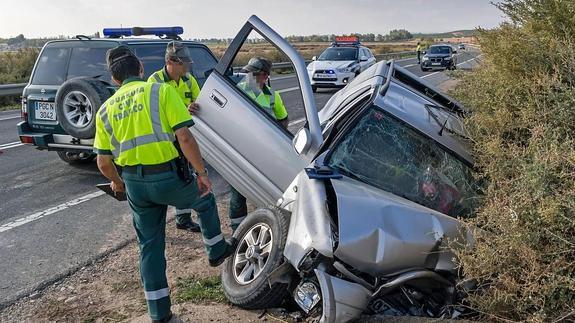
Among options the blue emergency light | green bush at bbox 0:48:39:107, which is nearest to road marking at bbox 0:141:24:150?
the blue emergency light

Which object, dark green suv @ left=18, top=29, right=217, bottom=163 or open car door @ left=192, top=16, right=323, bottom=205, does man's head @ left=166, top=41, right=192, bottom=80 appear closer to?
open car door @ left=192, top=16, right=323, bottom=205

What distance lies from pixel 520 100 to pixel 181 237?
3.15 metres

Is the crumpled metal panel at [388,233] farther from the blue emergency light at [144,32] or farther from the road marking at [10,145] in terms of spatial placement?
the road marking at [10,145]

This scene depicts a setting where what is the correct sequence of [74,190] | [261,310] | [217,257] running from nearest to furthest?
[261,310] → [217,257] → [74,190]

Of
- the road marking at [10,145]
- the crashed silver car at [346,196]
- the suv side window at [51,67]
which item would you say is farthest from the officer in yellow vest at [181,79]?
the road marking at [10,145]

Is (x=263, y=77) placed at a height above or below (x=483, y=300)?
above

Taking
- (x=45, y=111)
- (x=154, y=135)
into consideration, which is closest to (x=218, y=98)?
(x=154, y=135)

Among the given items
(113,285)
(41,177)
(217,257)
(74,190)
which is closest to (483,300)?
(217,257)

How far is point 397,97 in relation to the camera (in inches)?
164

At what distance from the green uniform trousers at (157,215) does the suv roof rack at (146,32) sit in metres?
5.15

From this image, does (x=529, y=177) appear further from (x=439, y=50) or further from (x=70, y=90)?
(x=439, y=50)

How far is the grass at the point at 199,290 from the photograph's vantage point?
3613 millimetres

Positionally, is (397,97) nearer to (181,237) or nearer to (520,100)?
(520,100)

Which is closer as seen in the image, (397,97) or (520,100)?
(520,100)
